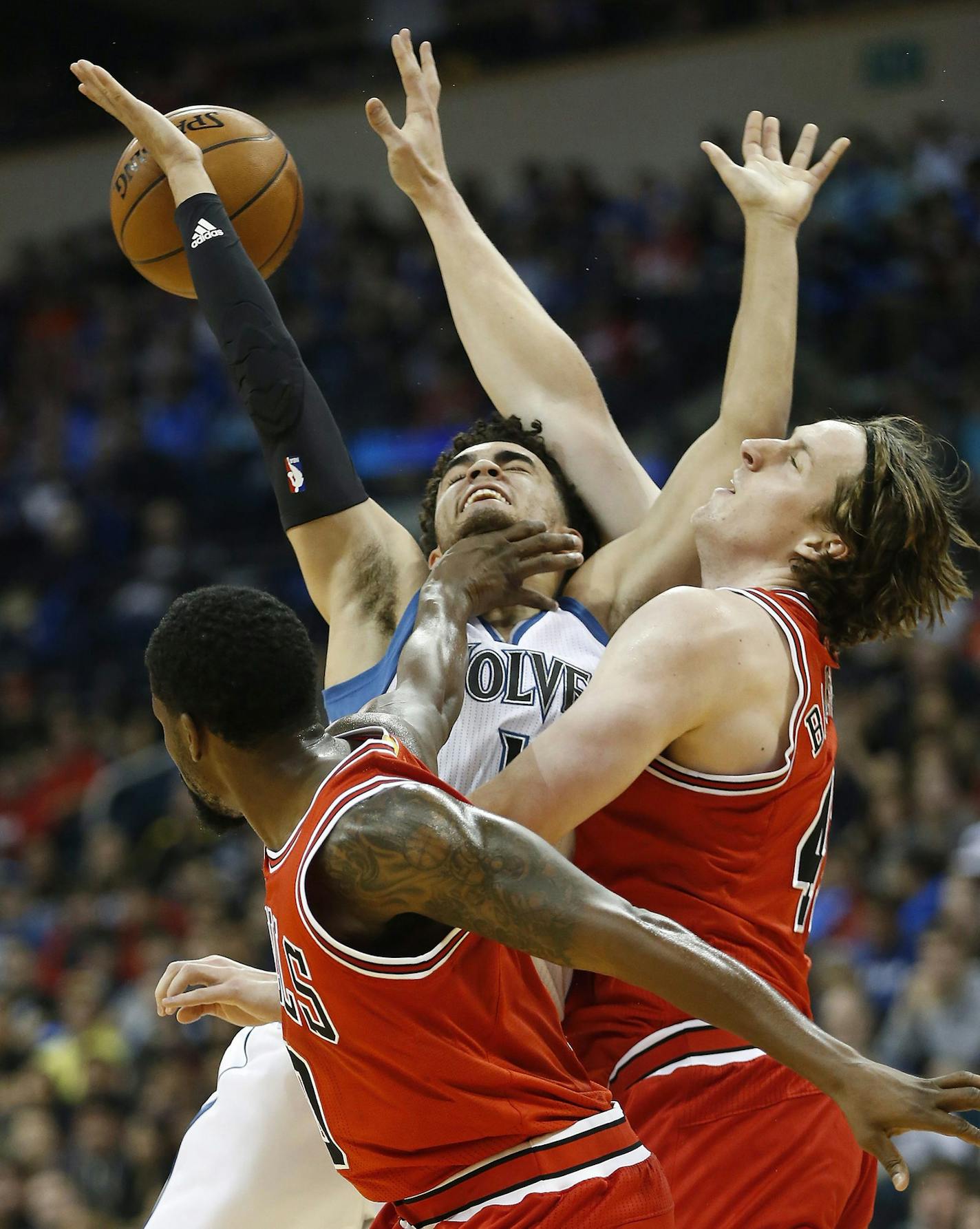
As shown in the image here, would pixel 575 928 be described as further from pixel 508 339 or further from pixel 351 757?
pixel 508 339

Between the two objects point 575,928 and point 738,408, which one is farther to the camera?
point 738,408

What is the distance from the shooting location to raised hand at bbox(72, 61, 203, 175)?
385 cm

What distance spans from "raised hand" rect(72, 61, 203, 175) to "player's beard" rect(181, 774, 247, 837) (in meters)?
1.81

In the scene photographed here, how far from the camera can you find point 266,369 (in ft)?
12.0

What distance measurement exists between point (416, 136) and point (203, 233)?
0.89 meters

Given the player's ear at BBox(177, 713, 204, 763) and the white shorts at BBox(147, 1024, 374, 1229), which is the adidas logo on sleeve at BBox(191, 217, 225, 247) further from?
the white shorts at BBox(147, 1024, 374, 1229)

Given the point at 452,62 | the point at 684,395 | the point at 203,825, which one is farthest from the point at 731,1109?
the point at 452,62

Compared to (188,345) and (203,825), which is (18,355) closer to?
(188,345)

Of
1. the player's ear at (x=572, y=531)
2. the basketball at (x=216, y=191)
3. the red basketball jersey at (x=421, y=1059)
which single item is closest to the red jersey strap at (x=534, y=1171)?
the red basketball jersey at (x=421, y=1059)

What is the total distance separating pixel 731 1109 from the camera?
290 cm

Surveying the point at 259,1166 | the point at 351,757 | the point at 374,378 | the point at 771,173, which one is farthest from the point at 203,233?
the point at 374,378

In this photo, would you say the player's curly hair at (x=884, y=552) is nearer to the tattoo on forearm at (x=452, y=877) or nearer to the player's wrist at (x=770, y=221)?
the player's wrist at (x=770, y=221)

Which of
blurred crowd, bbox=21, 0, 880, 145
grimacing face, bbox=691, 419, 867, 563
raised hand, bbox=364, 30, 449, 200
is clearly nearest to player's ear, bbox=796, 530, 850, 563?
grimacing face, bbox=691, 419, 867, 563

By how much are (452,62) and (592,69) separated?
4.81 feet
